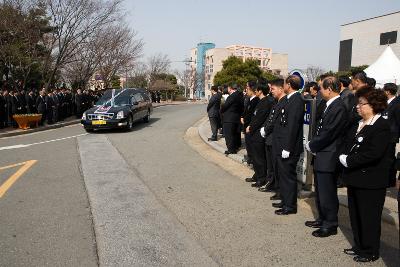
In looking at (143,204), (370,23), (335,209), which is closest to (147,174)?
(143,204)

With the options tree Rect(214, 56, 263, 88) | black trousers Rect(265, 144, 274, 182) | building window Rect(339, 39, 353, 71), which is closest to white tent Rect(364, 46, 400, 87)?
black trousers Rect(265, 144, 274, 182)

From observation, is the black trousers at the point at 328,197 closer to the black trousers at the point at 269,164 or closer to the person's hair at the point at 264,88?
the black trousers at the point at 269,164

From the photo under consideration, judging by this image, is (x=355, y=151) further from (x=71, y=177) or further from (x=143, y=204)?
(x=71, y=177)

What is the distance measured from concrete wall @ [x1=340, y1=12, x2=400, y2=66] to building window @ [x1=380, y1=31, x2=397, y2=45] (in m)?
0.42

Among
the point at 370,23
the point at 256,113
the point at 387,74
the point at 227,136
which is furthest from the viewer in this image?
the point at 370,23

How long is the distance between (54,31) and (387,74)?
16539 mm

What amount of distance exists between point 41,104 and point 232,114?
10.4 meters

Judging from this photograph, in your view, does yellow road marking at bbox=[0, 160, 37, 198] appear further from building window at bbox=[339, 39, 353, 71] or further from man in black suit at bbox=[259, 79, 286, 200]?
building window at bbox=[339, 39, 353, 71]

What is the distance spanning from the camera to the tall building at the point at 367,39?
48.2 m

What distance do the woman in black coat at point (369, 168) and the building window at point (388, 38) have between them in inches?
1986

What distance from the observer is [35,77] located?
2516 cm

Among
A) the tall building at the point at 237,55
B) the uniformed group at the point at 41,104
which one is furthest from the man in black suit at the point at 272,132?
the tall building at the point at 237,55

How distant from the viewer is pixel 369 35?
171 ft

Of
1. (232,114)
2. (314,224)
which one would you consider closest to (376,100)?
(314,224)
